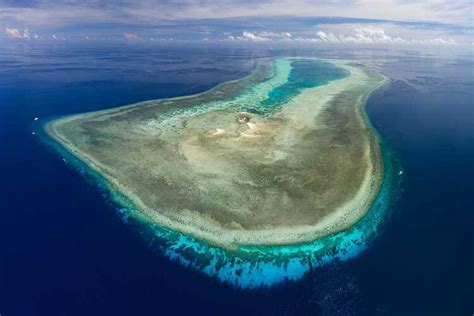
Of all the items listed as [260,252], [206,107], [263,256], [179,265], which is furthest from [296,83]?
[179,265]

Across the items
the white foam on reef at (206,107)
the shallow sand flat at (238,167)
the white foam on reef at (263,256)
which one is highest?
the white foam on reef at (206,107)

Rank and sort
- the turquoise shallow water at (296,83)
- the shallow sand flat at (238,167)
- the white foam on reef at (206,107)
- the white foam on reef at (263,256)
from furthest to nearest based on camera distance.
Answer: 1. the turquoise shallow water at (296,83)
2. the white foam on reef at (206,107)
3. the shallow sand flat at (238,167)
4. the white foam on reef at (263,256)

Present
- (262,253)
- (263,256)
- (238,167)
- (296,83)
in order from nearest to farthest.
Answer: (263,256) → (262,253) → (238,167) → (296,83)

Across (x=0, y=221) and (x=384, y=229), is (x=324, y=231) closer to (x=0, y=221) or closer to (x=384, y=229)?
(x=384, y=229)

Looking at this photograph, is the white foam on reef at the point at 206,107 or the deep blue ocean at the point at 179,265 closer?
the deep blue ocean at the point at 179,265

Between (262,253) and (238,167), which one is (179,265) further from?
(238,167)

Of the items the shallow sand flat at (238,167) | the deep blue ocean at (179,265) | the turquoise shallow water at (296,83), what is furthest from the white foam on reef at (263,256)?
the turquoise shallow water at (296,83)

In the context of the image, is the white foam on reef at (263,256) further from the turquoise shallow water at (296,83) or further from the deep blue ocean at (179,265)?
the turquoise shallow water at (296,83)

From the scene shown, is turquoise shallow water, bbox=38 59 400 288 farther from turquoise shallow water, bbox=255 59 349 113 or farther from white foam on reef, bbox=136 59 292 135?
turquoise shallow water, bbox=255 59 349 113

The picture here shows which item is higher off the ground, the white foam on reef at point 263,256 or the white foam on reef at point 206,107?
the white foam on reef at point 206,107
